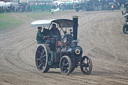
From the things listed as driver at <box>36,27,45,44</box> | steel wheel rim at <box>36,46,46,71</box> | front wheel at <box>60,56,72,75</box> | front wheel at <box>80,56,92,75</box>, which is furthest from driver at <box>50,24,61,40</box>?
front wheel at <box>80,56,92,75</box>

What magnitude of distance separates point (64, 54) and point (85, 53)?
23.7ft

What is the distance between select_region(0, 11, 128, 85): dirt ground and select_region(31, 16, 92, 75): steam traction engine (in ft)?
1.03

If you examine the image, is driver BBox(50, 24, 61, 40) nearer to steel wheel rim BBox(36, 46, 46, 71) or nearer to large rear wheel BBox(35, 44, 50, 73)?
large rear wheel BBox(35, 44, 50, 73)

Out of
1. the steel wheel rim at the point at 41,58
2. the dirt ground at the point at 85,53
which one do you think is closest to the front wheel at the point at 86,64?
the dirt ground at the point at 85,53

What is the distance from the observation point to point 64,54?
39.3 ft

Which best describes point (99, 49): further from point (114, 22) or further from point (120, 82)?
point (114, 22)

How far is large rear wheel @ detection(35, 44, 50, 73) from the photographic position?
12.6 m

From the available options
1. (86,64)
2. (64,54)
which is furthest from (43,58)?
(86,64)

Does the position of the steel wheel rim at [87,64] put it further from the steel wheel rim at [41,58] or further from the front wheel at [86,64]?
the steel wheel rim at [41,58]

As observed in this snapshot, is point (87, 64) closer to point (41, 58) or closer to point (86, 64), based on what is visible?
point (86, 64)

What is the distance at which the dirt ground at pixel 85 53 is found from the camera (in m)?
10.3

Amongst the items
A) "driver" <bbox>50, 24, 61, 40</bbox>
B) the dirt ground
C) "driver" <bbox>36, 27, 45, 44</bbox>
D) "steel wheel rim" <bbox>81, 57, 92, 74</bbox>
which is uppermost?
"driver" <bbox>50, 24, 61, 40</bbox>

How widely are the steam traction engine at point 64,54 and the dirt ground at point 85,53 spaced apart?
0.31 metres

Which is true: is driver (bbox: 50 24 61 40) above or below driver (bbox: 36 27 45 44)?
above
